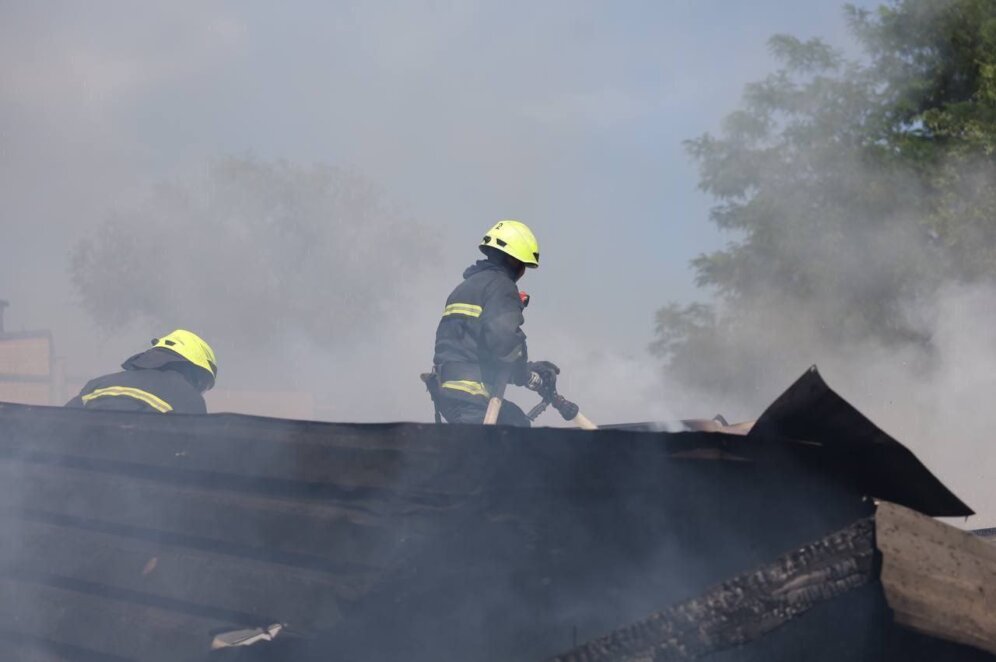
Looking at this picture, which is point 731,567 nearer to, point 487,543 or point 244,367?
point 487,543

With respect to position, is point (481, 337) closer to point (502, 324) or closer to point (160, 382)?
point (502, 324)

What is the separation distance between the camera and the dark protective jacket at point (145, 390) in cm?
453

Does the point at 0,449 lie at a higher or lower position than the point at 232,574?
higher

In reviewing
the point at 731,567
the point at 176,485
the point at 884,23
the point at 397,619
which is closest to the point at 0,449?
the point at 176,485

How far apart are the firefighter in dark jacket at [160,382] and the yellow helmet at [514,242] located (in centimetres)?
154

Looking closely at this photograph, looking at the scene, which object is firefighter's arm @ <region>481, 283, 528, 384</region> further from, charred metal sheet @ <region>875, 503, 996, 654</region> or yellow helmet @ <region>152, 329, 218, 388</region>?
charred metal sheet @ <region>875, 503, 996, 654</region>

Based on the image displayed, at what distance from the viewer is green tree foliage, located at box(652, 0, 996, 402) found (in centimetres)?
1427

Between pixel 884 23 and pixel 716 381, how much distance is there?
6.39m

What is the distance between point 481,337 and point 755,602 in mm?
3318

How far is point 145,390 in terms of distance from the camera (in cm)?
464

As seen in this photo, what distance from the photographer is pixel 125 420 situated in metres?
2.90

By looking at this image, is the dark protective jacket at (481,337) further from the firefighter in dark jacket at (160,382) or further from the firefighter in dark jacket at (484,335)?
the firefighter in dark jacket at (160,382)

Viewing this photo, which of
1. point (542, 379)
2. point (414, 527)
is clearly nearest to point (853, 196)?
point (542, 379)

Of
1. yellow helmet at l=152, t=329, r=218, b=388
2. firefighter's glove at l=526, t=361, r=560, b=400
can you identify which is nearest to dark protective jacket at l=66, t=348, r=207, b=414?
yellow helmet at l=152, t=329, r=218, b=388
